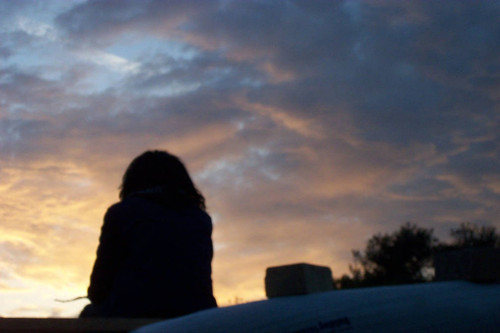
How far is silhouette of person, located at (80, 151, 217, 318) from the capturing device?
3.08 metres

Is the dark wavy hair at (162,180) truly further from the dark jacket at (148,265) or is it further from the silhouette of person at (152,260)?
the dark jacket at (148,265)

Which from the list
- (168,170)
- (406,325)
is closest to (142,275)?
(168,170)

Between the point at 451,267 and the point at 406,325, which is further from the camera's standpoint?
the point at 451,267

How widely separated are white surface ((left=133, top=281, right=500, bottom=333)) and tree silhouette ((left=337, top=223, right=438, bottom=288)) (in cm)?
2667

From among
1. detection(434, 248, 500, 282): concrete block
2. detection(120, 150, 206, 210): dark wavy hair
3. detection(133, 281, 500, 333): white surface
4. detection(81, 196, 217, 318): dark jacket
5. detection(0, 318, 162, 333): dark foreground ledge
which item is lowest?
detection(133, 281, 500, 333): white surface

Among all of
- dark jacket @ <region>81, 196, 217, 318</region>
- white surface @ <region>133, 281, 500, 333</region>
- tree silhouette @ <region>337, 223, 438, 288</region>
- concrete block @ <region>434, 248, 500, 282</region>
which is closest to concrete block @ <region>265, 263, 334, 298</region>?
white surface @ <region>133, 281, 500, 333</region>

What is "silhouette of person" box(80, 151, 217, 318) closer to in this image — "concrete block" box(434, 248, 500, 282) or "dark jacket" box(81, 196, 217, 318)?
"dark jacket" box(81, 196, 217, 318)

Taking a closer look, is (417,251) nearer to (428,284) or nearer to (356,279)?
(356,279)

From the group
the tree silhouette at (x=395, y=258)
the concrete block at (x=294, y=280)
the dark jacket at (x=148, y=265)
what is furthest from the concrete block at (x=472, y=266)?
the tree silhouette at (x=395, y=258)

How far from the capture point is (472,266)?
2211 mm

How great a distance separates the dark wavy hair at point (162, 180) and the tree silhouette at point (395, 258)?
25251mm

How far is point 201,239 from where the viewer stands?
347 centimetres

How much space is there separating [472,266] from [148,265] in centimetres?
170

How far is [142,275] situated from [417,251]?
28167 mm
